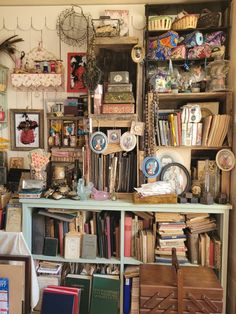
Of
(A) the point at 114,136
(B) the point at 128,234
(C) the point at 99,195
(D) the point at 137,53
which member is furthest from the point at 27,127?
(B) the point at 128,234

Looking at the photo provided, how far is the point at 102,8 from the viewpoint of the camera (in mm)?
2279

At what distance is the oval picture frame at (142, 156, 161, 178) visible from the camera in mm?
2070

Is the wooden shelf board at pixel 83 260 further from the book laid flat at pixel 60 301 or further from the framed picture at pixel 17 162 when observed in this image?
the framed picture at pixel 17 162

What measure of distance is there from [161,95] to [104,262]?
128 centimetres

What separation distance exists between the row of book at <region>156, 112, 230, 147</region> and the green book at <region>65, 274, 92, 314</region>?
1139 mm

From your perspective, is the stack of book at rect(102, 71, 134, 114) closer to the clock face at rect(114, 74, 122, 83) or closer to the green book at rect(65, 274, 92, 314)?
the clock face at rect(114, 74, 122, 83)

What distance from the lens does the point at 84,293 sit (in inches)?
81.2

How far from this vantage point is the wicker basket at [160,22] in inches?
82.4

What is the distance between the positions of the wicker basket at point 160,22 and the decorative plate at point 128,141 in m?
0.81

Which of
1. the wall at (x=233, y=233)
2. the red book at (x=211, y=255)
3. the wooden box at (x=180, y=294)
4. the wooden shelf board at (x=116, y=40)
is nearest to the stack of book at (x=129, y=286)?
the wooden box at (x=180, y=294)

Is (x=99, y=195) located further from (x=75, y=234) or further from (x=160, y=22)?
(x=160, y=22)

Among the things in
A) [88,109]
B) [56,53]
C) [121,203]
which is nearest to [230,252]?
[121,203]

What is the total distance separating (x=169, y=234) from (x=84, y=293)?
753 millimetres

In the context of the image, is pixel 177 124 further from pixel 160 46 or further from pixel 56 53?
pixel 56 53
